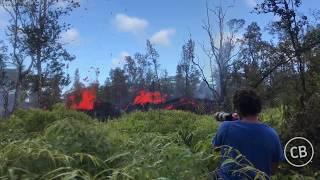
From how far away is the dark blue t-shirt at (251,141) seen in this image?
3445 millimetres

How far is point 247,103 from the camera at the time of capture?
142 inches

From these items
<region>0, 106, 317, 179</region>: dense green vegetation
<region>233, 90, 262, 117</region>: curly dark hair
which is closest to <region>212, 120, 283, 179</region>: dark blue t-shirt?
<region>233, 90, 262, 117</region>: curly dark hair

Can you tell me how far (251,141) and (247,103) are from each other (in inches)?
11.1

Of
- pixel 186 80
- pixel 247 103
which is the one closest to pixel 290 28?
pixel 247 103

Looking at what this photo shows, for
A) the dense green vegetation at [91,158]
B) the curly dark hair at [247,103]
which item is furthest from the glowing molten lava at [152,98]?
the dense green vegetation at [91,158]

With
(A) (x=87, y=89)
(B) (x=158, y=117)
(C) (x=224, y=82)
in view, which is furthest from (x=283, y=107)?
(C) (x=224, y=82)

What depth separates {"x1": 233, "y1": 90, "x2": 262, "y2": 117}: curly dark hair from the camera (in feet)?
11.9

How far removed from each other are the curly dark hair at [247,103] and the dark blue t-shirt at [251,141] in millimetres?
109

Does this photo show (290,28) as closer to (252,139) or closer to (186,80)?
(252,139)

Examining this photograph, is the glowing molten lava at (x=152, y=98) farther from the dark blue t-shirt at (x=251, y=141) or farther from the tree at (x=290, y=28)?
the dark blue t-shirt at (x=251, y=141)

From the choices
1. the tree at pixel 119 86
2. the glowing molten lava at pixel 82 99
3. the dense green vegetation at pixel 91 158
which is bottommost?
the dense green vegetation at pixel 91 158

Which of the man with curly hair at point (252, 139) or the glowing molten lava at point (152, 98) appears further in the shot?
Result: the glowing molten lava at point (152, 98)

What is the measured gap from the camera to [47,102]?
15.0 metres

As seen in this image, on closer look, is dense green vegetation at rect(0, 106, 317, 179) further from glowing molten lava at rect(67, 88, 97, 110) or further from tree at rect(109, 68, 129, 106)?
tree at rect(109, 68, 129, 106)
